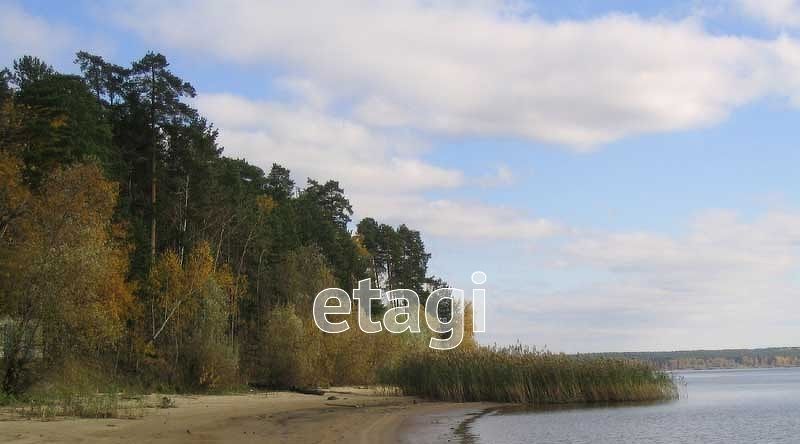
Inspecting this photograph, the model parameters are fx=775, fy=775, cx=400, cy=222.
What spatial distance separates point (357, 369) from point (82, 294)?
28.9 metres

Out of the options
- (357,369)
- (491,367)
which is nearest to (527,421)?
(491,367)

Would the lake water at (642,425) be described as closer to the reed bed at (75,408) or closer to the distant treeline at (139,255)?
the reed bed at (75,408)

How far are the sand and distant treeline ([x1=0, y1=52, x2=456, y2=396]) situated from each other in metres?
4.59

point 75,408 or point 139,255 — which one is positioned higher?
point 139,255

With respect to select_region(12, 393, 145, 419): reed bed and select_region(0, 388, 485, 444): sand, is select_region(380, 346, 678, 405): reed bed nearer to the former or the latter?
select_region(0, 388, 485, 444): sand

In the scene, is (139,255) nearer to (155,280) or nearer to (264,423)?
(155,280)

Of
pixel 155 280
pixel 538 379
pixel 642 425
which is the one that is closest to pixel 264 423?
pixel 642 425

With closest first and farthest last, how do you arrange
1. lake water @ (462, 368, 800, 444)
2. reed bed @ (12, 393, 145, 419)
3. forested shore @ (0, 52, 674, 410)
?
reed bed @ (12, 393, 145, 419)
lake water @ (462, 368, 800, 444)
forested shore @ (0, 52, 674, 410)

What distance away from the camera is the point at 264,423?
24.5 metres

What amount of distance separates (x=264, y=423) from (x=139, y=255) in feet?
76.4

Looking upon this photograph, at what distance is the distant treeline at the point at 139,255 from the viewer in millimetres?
26688

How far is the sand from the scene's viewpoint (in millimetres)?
17578

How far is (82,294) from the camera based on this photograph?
87.4 ft

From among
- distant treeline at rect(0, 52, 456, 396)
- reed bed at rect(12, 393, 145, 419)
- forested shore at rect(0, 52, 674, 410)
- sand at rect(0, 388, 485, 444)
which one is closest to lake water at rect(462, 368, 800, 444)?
sand at rect(0, 388, 485, 444)
